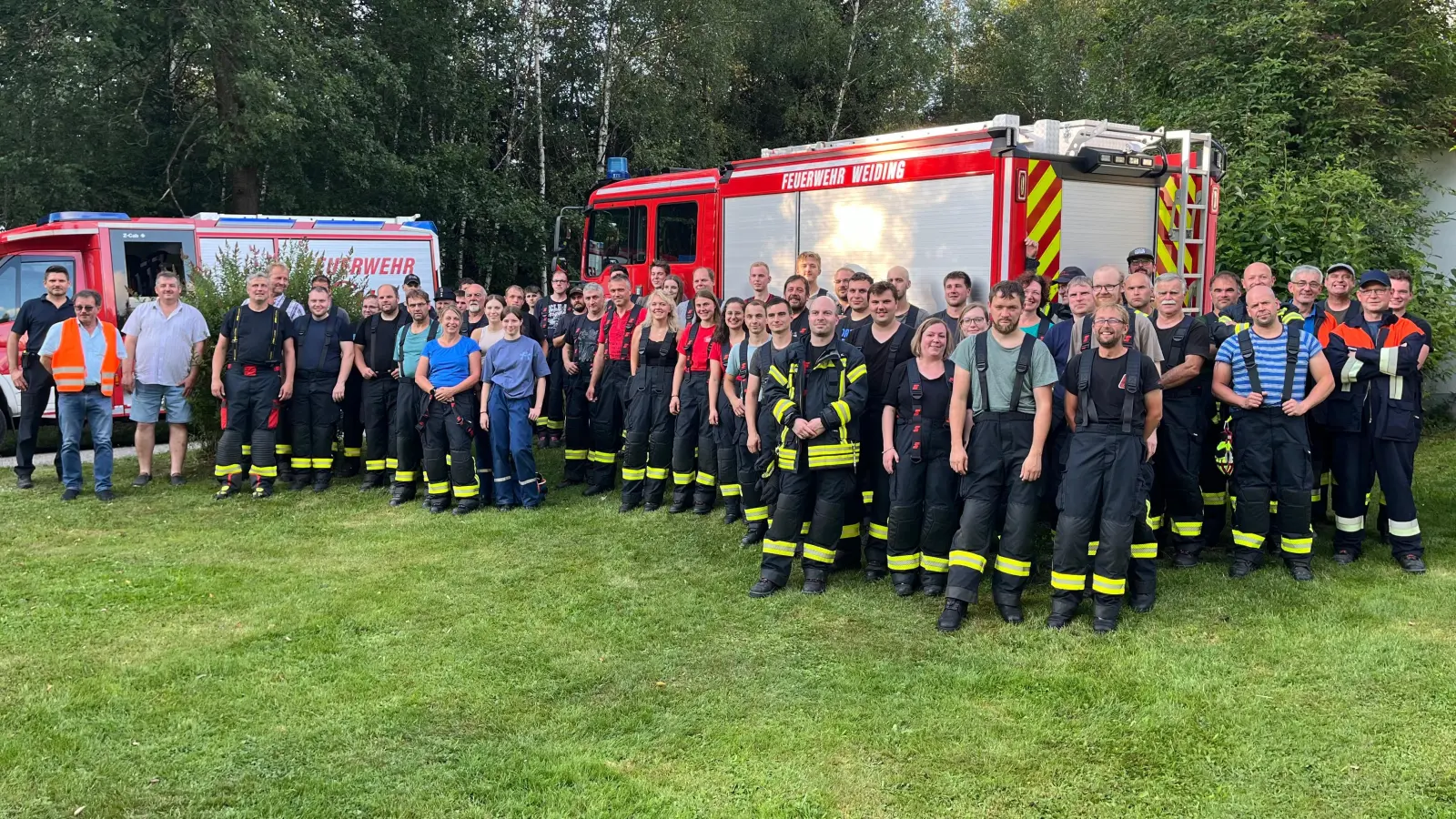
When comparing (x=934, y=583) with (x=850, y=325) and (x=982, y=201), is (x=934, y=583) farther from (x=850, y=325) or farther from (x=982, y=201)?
(x=982, y=201)

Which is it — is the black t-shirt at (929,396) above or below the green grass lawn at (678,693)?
above

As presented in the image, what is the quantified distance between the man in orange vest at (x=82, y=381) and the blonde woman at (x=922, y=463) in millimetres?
6507

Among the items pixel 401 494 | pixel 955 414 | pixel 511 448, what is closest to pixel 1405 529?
pixel 955 414

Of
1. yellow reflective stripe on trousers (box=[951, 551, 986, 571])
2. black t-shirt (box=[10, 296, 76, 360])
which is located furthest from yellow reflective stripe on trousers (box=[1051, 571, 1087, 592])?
black t-shirt (box=[10, 296, 76, 360])

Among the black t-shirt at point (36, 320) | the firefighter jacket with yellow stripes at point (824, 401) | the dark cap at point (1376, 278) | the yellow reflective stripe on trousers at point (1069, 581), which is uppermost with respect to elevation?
the dark cap at point (1376, 278)

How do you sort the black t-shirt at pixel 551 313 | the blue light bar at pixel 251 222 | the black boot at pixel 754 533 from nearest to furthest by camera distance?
the black boot at pixel 754 533, the black t-shirt at pixel 551 313, the blue light bar at pixel 251 222

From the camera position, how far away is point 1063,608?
557 centimetres

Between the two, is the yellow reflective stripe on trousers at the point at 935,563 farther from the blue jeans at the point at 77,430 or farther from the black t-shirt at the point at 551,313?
the blue jeans at the point at 77,430

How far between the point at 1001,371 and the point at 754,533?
2.43m

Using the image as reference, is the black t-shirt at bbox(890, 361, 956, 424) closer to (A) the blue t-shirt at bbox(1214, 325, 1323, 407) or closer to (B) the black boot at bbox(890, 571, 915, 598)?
(B) the black boot at bbox(890, 571, 915, 598)

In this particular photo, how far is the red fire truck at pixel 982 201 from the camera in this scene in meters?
8.66

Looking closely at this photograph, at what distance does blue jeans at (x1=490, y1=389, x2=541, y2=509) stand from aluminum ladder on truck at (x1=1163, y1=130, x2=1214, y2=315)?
18.5 feet

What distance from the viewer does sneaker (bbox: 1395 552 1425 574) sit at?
6418 mm

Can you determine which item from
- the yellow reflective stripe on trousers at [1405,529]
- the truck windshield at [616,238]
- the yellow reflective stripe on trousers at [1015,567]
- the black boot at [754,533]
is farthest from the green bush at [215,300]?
the yellow reflective stripe on trousers at [1405,529]
